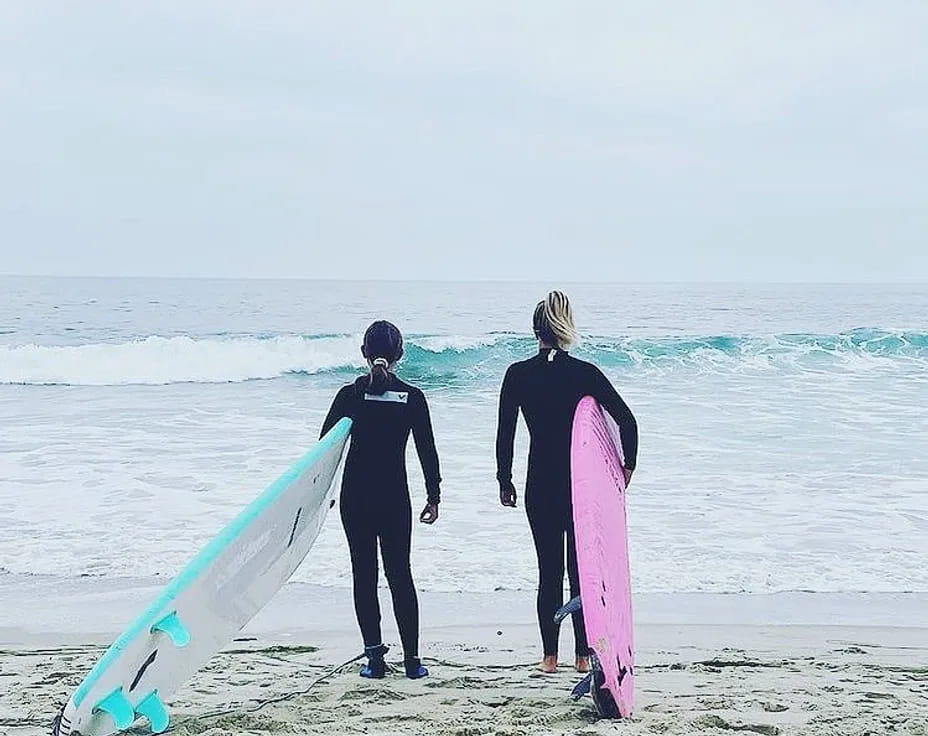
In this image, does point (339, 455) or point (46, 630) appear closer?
point (339, 455)

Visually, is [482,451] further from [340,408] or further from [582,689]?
[582,689]

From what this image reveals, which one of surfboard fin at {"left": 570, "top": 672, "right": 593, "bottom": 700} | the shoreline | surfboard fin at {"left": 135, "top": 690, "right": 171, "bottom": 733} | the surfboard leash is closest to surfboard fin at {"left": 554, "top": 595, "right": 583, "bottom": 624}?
surfboard fin at {"left": 570, "top": 672, "right": 593, "bottom": 700}

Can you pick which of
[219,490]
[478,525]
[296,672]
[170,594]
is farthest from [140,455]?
[170,594]

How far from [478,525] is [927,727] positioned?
383 cm

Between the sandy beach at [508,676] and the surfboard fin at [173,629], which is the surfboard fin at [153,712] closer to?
the surfboard fin at [173,629]

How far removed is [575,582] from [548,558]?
0.47ft

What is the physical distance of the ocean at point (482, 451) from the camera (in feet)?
19.4

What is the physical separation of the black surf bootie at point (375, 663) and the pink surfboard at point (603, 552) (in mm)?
947

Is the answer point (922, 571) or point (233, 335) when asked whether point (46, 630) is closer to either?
point (922, 571)

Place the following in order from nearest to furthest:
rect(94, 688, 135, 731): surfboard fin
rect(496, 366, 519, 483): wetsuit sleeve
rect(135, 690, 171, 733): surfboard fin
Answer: rect(94, 688, 135, 731): surfboard fin
rect(135, 690, 171, 733): surfboard fin
rect(496, 366, 519, 483): wetsuit sleeve

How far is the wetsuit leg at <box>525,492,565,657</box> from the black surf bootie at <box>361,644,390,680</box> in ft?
2.13

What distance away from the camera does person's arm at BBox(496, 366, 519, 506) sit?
3.70 m

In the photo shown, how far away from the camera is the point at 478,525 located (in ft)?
22.0

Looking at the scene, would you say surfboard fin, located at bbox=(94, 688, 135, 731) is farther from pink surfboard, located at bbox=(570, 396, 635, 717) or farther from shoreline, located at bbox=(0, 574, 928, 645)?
shoreline, located at bbox=(0, 574, 928, 645)
